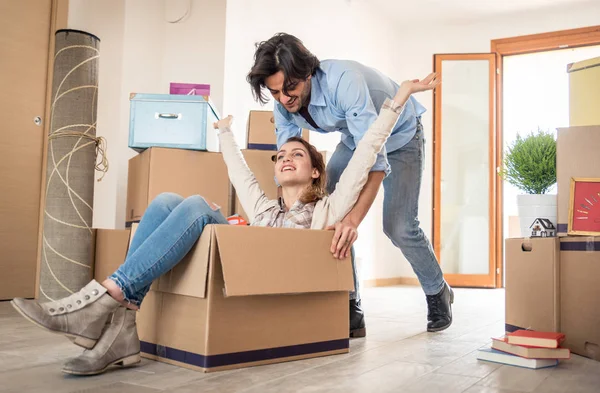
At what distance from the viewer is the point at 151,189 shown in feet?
9.28

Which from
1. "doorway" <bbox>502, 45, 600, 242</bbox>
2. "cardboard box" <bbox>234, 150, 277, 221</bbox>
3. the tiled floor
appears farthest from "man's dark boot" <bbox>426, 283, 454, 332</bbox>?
"doorway" <bbox>502, 45, 600, 242</bbox>

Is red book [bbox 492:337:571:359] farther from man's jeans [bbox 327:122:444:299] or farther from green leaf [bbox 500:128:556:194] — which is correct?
green leaf [bbox 500:128:556:194]

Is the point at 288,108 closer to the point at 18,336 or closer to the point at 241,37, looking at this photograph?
the point at 18,336

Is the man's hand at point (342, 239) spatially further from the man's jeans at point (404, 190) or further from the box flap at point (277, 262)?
the man's jeans at point (404, 190)

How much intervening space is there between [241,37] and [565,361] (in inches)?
109

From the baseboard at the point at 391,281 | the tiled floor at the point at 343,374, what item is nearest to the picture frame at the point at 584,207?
the tiled floor at the point at 343,374

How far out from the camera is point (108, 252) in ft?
9.73

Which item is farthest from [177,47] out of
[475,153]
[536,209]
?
[475,153]

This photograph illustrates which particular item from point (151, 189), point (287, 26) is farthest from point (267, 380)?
point (287, 26)

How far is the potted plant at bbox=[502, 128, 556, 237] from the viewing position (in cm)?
217

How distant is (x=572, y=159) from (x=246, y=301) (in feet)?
3.89

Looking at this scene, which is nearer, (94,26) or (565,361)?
(565,361)

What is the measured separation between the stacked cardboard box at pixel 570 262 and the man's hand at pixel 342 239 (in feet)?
2.40

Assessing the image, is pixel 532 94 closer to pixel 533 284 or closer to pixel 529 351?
pixel 533 284
